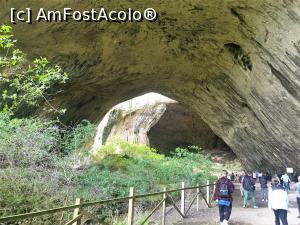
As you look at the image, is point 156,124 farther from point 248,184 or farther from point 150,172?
point 248,184

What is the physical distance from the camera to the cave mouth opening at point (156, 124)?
30.5m

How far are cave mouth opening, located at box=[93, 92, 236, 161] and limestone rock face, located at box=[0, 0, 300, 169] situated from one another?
39.4 feet

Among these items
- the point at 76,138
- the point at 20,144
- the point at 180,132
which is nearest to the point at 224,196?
the point at 20,144

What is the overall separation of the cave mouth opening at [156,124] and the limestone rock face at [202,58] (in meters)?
12.0

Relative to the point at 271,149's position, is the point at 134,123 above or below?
above

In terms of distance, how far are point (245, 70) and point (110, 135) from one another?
19540 mm

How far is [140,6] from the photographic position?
1052 centimetres

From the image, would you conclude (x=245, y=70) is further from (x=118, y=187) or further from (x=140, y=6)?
(x=118, y=187)

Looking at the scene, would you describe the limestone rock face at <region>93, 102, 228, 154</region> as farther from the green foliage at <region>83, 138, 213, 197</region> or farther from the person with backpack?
the person with backpack

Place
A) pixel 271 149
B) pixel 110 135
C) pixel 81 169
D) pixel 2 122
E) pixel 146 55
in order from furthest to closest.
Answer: pixel 110 135 < pixel 271 149 < pixel 146 55 < pixel 81 169 < pixel 2 122

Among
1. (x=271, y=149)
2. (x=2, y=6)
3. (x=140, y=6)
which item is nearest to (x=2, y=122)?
(x=2, y=6)

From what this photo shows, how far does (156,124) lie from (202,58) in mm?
21174

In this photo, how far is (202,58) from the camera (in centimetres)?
Result: 1352

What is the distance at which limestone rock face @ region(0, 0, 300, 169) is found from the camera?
9.84m
